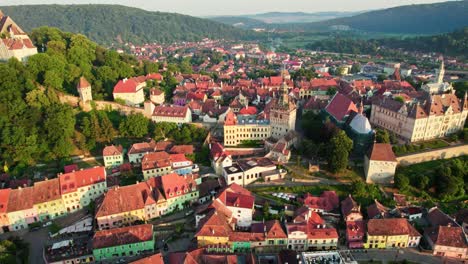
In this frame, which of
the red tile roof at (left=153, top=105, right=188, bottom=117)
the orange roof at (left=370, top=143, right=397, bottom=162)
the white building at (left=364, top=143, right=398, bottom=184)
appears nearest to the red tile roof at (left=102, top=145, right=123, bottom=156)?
the red tile roof at (left=153, top=105, right=188, bottom=117)

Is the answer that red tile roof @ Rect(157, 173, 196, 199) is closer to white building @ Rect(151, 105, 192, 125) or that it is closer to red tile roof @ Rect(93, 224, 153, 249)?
red tile roof @ Rect(93, 224, 153, 249)

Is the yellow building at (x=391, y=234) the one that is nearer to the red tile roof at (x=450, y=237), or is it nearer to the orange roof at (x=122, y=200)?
the red tile roof at (x=450, y=237)

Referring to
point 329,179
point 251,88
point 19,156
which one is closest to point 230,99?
point 251,88

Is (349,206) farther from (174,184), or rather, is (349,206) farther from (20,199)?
(20,199)

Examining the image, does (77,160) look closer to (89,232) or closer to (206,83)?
(89,232)

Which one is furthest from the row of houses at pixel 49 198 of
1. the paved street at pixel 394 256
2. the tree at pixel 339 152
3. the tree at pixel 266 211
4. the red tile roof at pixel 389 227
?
the red tile roof at pixel 389 227

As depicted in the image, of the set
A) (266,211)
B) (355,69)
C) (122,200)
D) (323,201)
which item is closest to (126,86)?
(122,200)
